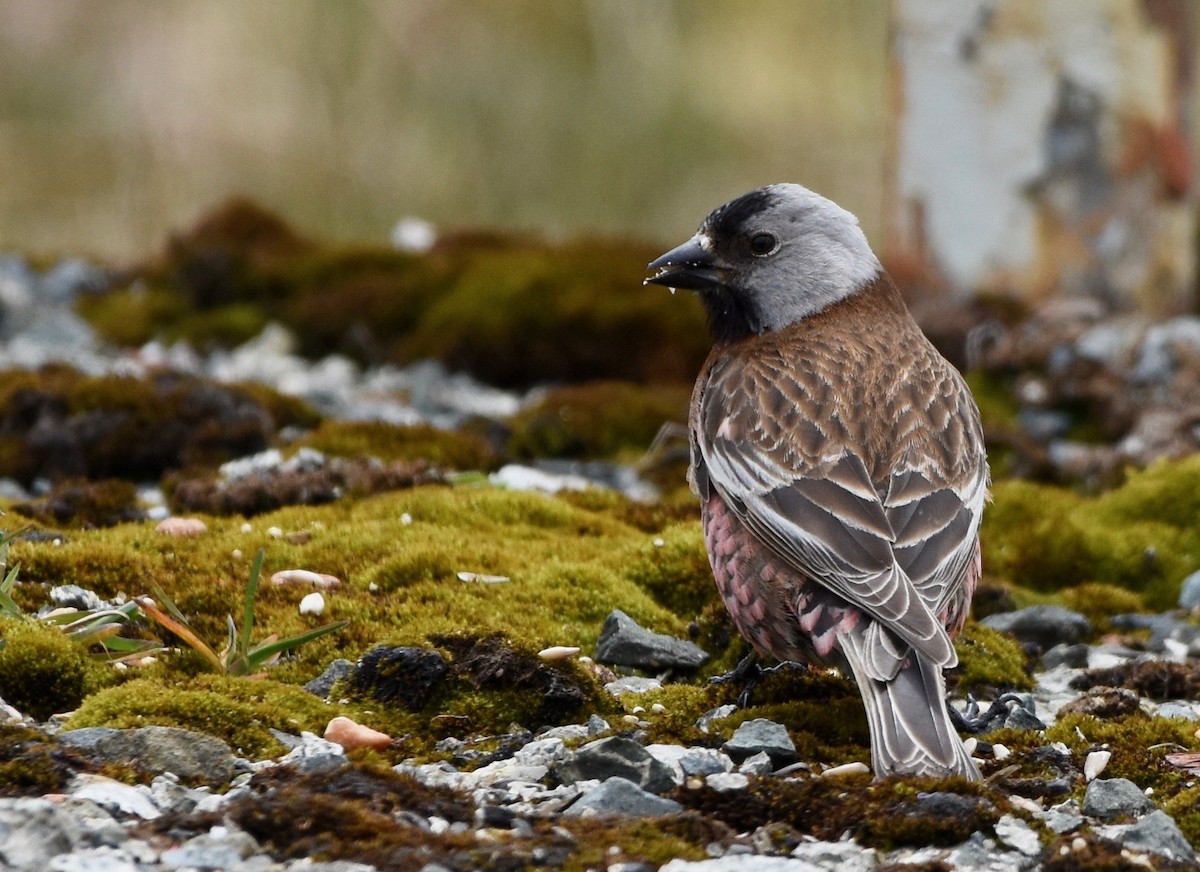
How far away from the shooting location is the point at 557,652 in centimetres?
573

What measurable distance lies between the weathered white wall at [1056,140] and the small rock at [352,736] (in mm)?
9163

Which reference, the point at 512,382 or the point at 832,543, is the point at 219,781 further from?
the point at 512,382

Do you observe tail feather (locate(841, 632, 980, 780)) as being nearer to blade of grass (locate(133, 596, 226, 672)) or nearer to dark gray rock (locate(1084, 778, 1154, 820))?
dark gray rock (locate(1084, 778, 1154, 820))

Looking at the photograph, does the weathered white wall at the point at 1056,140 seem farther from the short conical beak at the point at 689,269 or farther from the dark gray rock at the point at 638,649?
the dark gray rock at the point at 638,649

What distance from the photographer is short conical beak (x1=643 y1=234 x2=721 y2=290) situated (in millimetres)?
7129

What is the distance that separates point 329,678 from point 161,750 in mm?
981

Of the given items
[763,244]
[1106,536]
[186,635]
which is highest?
[763,244]

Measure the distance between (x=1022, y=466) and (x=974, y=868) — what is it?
6054 millimetres

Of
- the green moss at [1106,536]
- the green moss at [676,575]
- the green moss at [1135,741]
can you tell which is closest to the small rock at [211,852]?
the green moss at [1135,741]

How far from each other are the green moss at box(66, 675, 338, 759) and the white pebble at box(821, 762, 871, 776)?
163 centimetres

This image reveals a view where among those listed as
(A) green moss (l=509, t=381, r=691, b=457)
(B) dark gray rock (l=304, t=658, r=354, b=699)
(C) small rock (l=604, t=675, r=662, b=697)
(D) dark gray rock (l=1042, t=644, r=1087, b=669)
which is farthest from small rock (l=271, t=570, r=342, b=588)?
(A) green moss (l=509, t=381, r=691, b=457)

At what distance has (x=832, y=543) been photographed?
213 inches

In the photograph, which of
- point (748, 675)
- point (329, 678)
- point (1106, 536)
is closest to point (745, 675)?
point (748, 675)

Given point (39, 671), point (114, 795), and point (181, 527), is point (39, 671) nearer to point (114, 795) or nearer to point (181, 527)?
point (114, 795)
